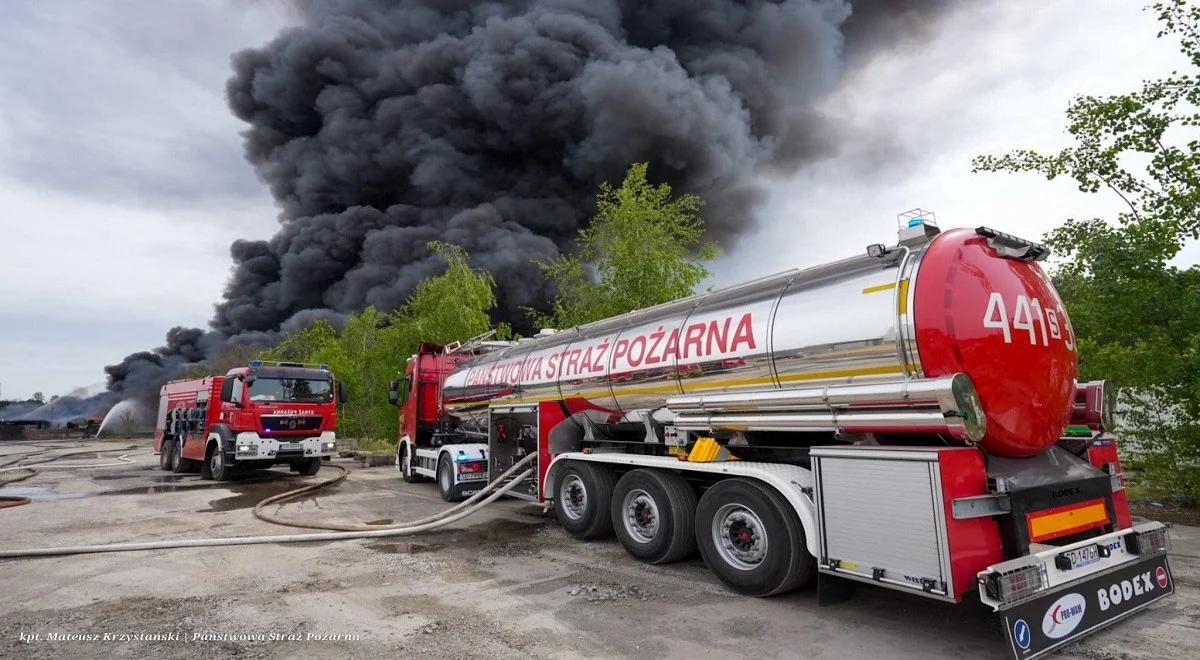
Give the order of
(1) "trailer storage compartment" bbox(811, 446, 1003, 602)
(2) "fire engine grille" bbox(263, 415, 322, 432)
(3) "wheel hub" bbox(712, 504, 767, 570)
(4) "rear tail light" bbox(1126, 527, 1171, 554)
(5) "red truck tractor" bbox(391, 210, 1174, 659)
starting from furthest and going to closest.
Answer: (2) "fire engine grille" bbox(263, 415, 322, 432), (3) "wheel hub" bbox(712, 504, 767, 570), (4) "rear tail light" bbox(1126, 527, 1171, 554), (5) "red truck tractor" bbox(391, 210, 1174, 659), (1) "trailer storage compartment" bbox(811, 446, 1003, 602)

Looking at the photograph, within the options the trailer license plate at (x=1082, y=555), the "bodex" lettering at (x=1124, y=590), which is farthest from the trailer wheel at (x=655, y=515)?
the "bodex" lettering at (x=1124, y=590)

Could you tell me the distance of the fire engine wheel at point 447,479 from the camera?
11430 millimetres

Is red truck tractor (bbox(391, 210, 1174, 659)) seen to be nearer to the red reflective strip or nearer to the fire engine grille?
the red reflective strip

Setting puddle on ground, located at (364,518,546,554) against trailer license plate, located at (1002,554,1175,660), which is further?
puddle on ground, located at (364,518,546,554)

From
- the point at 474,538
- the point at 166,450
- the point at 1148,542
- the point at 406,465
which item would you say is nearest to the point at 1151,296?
the point at 1148,542

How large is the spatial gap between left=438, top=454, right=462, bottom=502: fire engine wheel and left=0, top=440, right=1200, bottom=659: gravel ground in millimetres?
2903

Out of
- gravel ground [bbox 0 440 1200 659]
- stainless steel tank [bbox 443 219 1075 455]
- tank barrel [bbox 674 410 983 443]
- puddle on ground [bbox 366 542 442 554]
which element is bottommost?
gravel ground [bbox 0 440 1200 659]

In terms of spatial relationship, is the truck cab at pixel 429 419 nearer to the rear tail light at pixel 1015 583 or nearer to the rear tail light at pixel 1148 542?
the rear tail light at pixel 1015 583

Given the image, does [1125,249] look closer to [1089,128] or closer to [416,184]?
[1089,128]

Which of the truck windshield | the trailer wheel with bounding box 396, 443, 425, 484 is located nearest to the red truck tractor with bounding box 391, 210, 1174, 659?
the trailer wheel with bounding box 396, 443, 425, 484

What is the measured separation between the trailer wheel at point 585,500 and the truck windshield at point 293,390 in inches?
387

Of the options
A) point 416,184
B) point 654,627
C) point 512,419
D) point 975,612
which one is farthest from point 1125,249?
point 416,184

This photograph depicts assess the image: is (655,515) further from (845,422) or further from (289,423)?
(289,423)

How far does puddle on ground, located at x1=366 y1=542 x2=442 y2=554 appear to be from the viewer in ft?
25.1
